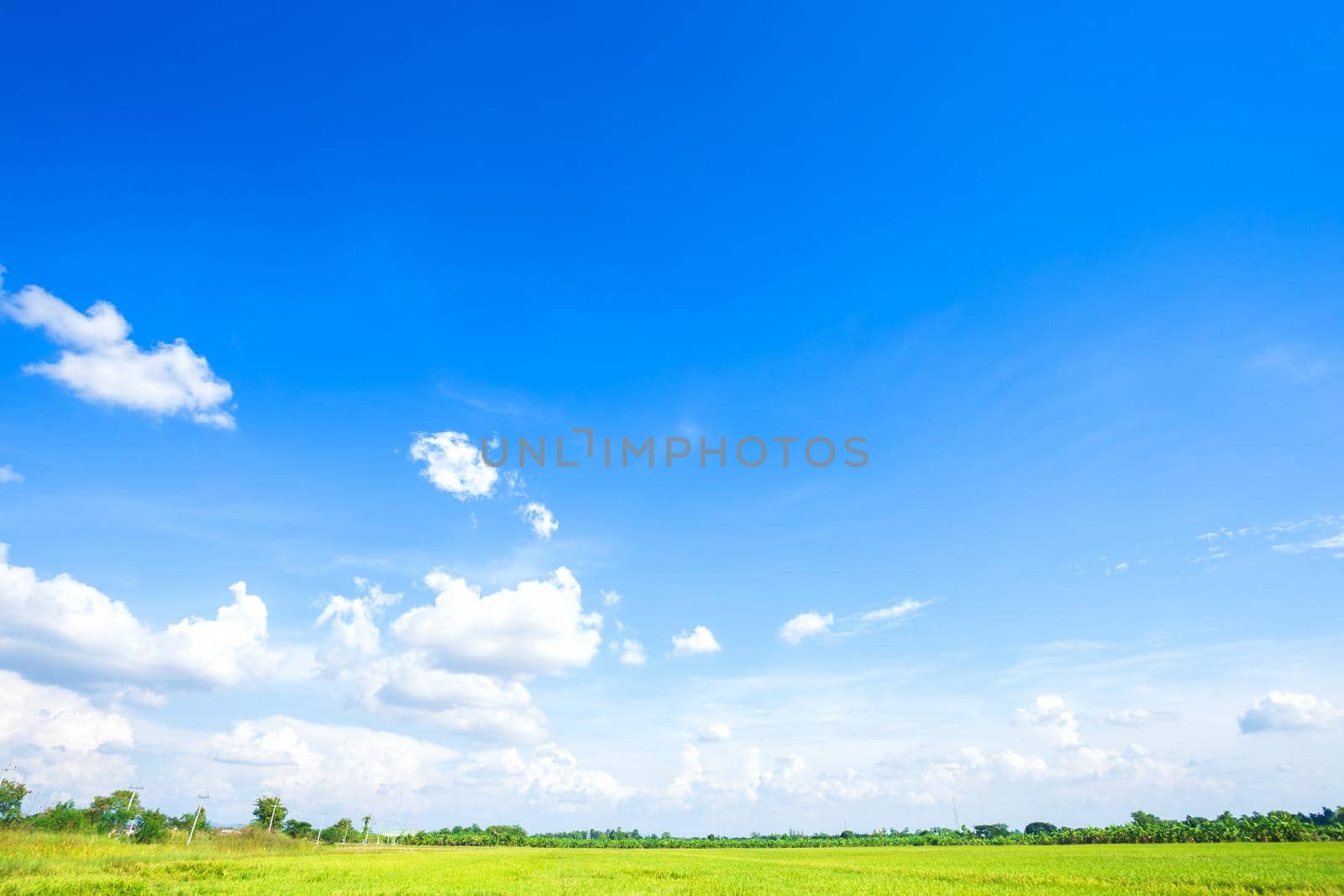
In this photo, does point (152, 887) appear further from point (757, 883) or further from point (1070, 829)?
point (1070, 829)

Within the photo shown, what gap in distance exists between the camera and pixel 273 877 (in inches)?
1331

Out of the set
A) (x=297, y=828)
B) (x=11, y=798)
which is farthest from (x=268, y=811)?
(x=11, y=798)

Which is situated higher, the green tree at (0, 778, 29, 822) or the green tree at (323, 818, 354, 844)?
the green tree at (0, 778, 29, 822)

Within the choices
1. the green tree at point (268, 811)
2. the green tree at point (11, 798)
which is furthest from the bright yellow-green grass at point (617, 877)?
the green tree at point (268, 811)

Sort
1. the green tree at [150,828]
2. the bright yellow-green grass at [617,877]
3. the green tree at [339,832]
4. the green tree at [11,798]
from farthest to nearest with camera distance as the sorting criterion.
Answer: the green tree at [339,832]
the green tree at [150,828]
the green tree at [11,798]
the bright yellow-green grass at [617,877]

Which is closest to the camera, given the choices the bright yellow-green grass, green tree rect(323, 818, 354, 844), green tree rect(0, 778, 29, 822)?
the bright yellow-green grass

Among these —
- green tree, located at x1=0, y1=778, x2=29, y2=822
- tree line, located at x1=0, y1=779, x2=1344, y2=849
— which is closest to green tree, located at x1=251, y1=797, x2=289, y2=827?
tree line, located at x1=0, y1=779, x2=1344, y2=849

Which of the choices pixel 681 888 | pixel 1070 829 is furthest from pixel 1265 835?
pixel 681 888

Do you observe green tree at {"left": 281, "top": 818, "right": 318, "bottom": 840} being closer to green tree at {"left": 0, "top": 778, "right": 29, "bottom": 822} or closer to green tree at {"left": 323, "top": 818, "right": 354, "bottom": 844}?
green tree at {"left": 323, "top": 818, "right": 354, "bottom": 844}

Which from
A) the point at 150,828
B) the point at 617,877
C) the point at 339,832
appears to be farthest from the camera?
the point at 339,832

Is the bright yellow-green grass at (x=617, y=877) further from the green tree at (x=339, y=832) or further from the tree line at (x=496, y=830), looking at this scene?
the green tree at (x=339, y=832)

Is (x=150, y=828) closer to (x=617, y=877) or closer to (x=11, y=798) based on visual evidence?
(x=11, y=798)

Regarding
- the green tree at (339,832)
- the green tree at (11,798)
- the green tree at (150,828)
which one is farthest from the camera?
the green tree at (339,832)

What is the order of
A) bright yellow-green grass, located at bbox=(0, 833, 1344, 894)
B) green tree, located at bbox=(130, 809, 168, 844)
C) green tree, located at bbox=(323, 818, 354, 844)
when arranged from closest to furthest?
bright yellow-green grass, located at bbox=(0, 833, 1344, 894), green tree, located at bbox=(130, 809, 168, 844), green tree, located at bbox=(323, 818, 354, 844)
